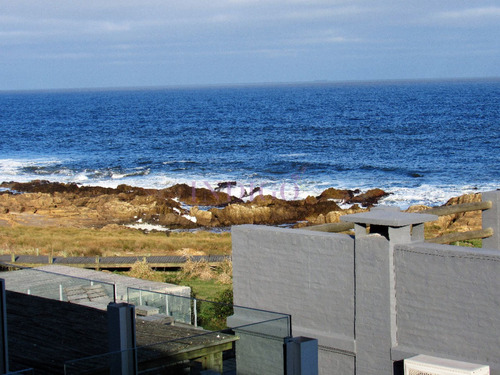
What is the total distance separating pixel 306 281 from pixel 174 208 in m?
29.7

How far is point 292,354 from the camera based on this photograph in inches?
249

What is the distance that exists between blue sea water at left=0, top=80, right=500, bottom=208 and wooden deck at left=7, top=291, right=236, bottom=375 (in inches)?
1349

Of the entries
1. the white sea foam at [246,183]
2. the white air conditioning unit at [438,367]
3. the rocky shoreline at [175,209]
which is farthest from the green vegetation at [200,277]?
the white sea foam at [246,183]

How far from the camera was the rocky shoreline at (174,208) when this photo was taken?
35.6 metres

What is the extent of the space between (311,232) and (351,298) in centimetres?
98

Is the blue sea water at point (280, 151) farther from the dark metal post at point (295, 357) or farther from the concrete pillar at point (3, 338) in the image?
the concrete pillar at point (3, 338)

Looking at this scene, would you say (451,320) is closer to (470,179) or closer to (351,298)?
(351,298)

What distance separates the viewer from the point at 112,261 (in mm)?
21438

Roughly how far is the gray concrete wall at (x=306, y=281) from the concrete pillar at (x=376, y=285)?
0.16 metres

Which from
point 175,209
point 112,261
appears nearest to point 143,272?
point 112,261

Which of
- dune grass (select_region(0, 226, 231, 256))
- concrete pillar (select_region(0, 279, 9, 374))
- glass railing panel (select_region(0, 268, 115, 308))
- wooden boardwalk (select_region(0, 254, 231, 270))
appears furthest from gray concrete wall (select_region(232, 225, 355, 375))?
dune grass (select_region(0, 226, 231, 256))

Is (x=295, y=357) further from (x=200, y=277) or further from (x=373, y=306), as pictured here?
(x=200, y=277)

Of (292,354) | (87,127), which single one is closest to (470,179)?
(292,354)

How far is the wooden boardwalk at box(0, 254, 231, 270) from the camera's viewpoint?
20.9 m
